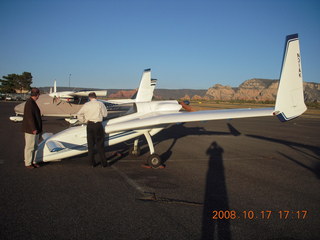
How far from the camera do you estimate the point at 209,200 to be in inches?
196

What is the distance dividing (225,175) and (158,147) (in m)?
4.47

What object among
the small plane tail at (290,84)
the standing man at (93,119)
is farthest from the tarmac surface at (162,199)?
the small plane tail at (290,84)

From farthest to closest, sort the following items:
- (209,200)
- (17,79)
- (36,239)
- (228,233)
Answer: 1. (17,79)
2. (209,200)
3. (228,233)
4. (36,239)

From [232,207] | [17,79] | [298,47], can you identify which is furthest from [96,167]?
[17,79]

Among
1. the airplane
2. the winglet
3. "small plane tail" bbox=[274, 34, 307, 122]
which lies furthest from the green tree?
"small plane tail" bbox=[274, 34, 307, 122]

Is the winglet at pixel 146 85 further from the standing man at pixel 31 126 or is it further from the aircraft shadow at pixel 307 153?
the standing man at pixel 31 126

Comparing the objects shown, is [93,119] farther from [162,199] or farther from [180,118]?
[162,199]

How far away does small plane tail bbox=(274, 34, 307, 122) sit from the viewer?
241 inches

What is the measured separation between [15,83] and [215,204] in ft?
351

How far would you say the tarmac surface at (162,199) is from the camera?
12.4ft

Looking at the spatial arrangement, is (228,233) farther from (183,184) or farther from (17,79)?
(17,79)
